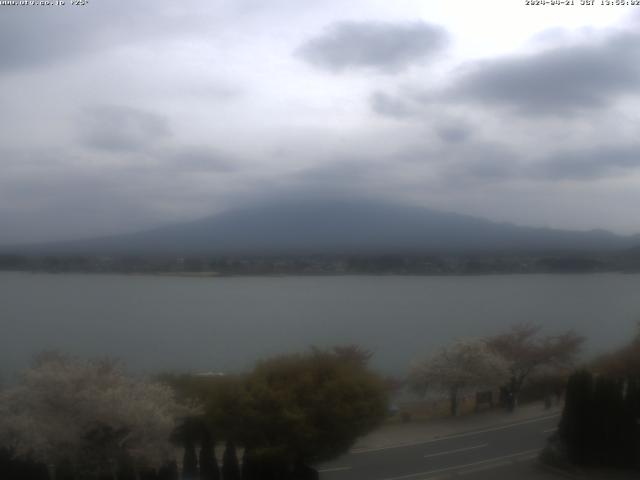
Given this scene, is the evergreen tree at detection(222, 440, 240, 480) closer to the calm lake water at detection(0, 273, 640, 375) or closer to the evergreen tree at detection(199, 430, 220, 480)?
the evergreen tree at detection(199, 430, 220, 480)

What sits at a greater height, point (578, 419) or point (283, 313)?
point (283, 313)

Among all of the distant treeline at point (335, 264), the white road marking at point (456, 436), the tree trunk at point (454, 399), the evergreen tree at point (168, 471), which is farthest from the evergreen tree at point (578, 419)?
the distant treeline at point (335, 264)

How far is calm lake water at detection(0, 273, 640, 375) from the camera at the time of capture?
16734 millimetres

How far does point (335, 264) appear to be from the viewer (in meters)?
25.5

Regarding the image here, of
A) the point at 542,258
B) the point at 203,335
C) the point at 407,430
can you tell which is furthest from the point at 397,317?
the point at 407,430

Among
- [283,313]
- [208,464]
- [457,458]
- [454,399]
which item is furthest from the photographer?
[283,313]

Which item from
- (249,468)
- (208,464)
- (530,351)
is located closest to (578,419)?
(249,468)

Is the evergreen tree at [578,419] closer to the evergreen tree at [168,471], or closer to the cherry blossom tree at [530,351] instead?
the cherry blossom tree at [530,351]

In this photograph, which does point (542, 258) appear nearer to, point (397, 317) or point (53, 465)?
point (397, 317)

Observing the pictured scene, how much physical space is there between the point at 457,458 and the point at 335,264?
16958 millimetres

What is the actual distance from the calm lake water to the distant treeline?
0.66m

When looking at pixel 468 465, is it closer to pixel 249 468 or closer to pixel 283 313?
pixel 249 468

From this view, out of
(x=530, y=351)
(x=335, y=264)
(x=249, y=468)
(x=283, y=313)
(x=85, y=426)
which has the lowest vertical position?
(x=249, y=468)

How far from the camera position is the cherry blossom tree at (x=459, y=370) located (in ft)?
41.2
